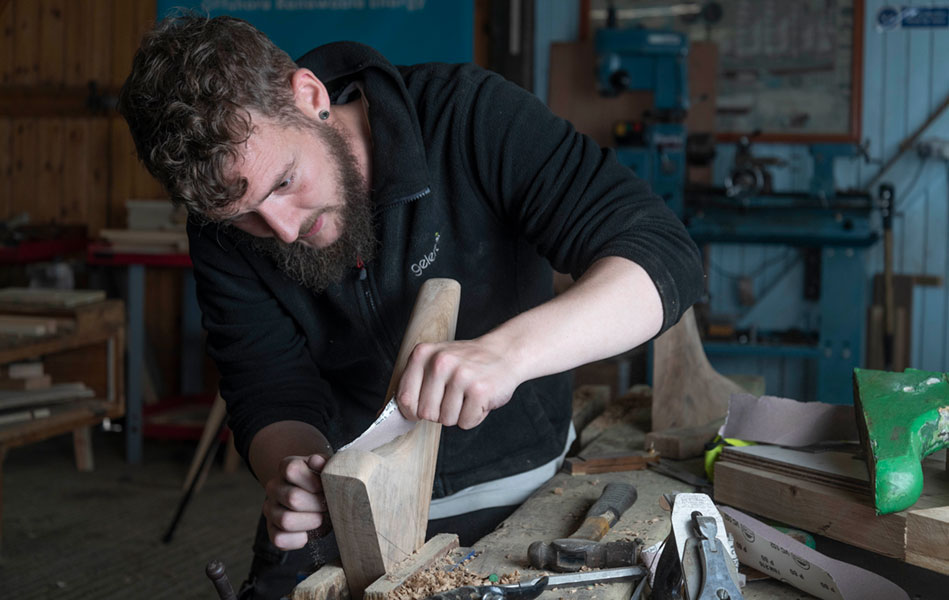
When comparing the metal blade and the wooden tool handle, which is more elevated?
the wooden tool handle

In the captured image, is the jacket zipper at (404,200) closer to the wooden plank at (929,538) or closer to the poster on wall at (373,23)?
the wooden plank at (929,538)

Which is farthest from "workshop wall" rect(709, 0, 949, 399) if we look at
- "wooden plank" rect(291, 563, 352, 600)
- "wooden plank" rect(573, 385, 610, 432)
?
"wooden plank" rect(291, 563, 352, 600)

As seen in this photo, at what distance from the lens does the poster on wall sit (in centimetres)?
375

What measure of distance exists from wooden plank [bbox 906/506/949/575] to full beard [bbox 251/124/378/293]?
913mm

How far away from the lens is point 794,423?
1397 mm

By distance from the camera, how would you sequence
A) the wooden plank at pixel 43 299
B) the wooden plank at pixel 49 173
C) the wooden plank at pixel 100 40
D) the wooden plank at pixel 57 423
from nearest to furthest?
the wooden plank at pixel 57 423 → the wooden plank at pixel 43 299 → the wooden plank at pixel 100 40 → the wooden plank at pixel 49 173

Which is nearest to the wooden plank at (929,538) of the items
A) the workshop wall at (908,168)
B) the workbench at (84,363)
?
the workbench at (84,363)

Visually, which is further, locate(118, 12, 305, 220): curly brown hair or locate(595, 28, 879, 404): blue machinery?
locate(595, 28, 879, 404): blue machinery

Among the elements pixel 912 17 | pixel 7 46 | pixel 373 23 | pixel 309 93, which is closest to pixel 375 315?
pixel 309 93

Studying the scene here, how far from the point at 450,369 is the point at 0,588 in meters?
2.92

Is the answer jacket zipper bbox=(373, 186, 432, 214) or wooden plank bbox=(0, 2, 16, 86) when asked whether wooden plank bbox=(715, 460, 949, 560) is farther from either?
wooden plank bbox=(0, 2, 16, 86)

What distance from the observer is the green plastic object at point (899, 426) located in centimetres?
108

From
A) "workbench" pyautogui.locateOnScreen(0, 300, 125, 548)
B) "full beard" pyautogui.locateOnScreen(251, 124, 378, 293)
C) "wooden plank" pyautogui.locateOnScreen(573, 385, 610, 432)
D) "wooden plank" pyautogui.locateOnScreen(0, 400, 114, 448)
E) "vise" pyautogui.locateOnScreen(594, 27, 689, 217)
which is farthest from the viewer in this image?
"vise" pyautogui.locateOnScreen(594, 27, 689, 217)

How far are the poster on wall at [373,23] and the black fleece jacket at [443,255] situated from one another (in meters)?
2.21
